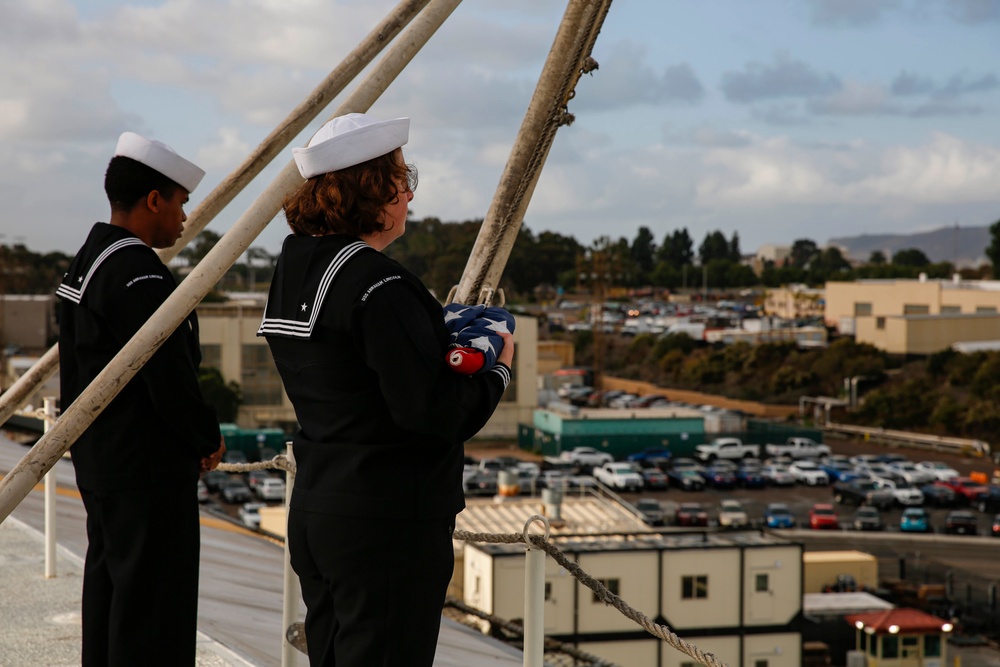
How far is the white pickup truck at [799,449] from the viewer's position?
42.2m

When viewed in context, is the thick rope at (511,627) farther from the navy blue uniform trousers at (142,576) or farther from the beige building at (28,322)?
the beige building at (28,322)

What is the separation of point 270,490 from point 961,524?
19410 millimetres

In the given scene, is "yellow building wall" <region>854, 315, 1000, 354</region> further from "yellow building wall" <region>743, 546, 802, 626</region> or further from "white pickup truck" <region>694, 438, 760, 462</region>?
"yellow building wall" <region>743, 546, 802, 626</region>

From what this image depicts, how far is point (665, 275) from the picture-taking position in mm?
100500

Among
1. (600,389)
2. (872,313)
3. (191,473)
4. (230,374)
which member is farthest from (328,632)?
(872,313)

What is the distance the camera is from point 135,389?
7.59 ft

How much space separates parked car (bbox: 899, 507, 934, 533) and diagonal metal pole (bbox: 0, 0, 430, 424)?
3097 centimetres

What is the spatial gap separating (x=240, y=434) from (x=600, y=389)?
21.4m

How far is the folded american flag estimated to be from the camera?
67.3 inches

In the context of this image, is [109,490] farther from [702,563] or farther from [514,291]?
[514,291]

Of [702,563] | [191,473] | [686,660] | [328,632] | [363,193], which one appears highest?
[363,193]

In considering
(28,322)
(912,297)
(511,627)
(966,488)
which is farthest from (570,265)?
(511,627)

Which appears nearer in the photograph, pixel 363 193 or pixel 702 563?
pixel 363 193

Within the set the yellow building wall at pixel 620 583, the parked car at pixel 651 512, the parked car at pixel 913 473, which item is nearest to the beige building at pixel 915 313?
the parked car at pixel 913 473
